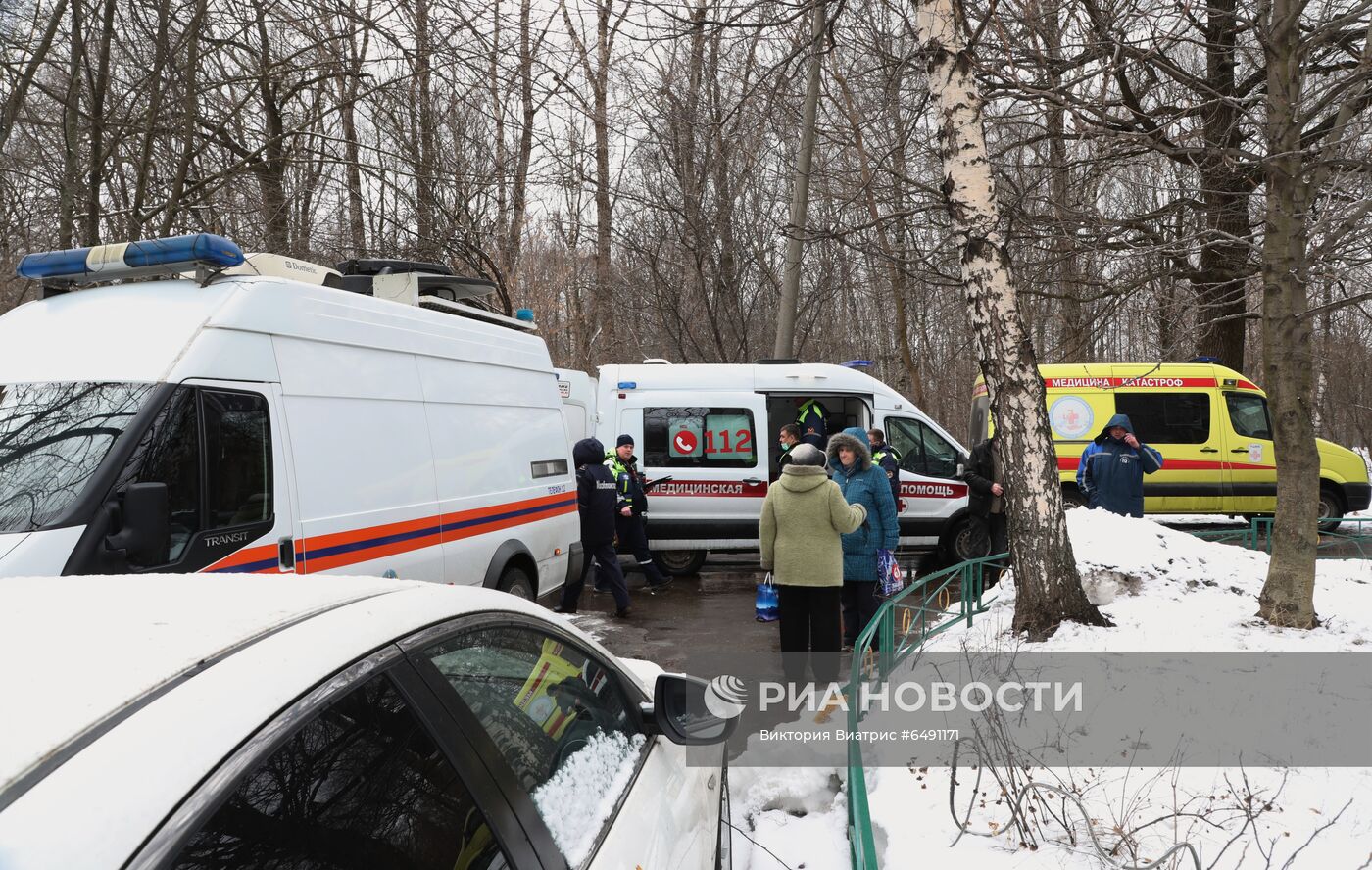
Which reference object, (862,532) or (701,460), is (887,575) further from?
(701,460)

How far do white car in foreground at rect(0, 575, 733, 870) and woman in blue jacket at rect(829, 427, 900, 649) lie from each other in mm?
4426

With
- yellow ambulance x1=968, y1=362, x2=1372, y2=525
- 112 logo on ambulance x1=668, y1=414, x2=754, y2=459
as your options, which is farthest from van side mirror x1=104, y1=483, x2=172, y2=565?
yellow ambulance x1=968, y1=362, x2=1372, y2=525

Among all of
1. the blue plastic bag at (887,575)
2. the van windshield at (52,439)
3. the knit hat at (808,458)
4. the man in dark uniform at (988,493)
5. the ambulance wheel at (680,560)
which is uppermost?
the van windshield at (52,439)

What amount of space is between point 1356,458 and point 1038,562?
1043cm

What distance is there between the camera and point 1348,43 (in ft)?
26.7

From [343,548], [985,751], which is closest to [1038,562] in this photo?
[985,751]

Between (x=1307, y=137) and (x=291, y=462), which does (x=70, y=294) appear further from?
(x=1307, y=137)

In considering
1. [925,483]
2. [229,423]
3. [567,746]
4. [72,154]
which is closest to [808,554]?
[229,423]

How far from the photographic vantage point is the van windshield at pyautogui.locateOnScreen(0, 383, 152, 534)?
375 centimetres

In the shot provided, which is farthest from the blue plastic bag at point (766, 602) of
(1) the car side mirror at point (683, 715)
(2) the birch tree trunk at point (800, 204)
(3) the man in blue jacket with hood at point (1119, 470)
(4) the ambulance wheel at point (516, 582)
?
(1) the car side mirror at point (683, 715)

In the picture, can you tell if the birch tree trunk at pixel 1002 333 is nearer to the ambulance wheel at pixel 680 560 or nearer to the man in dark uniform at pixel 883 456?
the man in dark uniform at pixel 883 456

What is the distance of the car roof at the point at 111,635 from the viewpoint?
112 centimetres

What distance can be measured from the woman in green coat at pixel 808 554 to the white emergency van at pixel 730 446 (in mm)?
5084

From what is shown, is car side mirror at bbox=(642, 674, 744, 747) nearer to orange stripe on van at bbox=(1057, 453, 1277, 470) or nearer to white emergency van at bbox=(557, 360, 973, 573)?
white emergency van at bbox=(557, 360, 973, 573)
